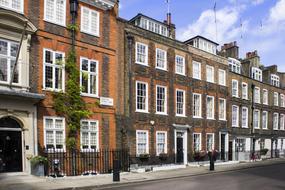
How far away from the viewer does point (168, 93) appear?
2638 centimetres

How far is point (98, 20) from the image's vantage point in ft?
70.5

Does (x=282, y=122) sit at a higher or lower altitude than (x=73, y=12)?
lower

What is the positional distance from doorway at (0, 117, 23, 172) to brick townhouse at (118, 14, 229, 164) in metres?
7.26

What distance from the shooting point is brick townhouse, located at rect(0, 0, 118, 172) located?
1680cm

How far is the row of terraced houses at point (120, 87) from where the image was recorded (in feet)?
56.0

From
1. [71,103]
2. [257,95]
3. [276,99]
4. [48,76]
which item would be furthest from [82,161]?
[276,99]

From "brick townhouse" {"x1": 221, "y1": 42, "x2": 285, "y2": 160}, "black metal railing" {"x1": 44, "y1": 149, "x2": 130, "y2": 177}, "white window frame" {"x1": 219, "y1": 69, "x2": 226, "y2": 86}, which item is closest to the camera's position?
"black metal railing" {"x1": 44, "y1": 149, "x2": 130, "y2": 177}

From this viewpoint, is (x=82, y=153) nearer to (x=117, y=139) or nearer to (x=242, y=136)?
(x=117, y=139)

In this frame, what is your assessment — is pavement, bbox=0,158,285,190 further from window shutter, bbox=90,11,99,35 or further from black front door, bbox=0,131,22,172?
window shutter, bbox=90,11,99,35

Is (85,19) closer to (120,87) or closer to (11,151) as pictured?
(120,87)

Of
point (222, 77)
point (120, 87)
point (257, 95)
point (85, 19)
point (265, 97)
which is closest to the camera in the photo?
point (85, 19)

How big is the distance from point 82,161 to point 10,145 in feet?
14.1

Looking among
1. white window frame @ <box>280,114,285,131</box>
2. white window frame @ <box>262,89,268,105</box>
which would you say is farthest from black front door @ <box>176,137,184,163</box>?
white window frame @ <box>280,114,285,131</box>

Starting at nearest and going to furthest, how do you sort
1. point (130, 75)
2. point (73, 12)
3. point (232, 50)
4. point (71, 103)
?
point (71, 103), point (73, 12), point (130, 75), point (232, 50)
